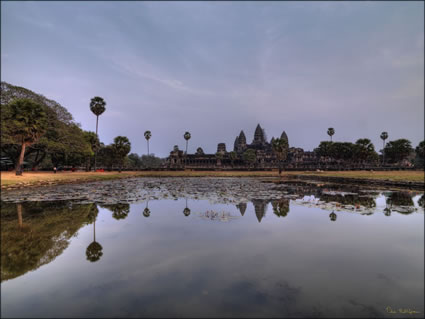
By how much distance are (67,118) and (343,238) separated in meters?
43.2

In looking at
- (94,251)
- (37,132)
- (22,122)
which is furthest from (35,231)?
(37,132)

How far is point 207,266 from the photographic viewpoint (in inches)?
184

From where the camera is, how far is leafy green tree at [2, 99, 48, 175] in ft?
79.4

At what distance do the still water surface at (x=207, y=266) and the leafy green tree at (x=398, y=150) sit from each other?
282ft

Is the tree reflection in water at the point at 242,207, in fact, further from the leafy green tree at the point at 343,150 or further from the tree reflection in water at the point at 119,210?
the leafy green tree at the point at 343,150

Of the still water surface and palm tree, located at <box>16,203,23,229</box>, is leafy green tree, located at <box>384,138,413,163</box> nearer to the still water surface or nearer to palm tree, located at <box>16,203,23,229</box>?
the still water surface

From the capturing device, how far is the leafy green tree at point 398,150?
73.9 metres

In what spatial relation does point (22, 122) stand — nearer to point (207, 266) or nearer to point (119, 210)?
point (119, 210)

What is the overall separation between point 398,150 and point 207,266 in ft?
311

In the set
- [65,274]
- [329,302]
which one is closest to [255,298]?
[329,302]

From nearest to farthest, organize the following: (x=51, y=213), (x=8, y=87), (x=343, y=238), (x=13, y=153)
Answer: (x=343, y=238)
(x=51, y=213)
(x=8, y=87)
(x=13, y=153)

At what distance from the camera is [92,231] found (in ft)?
23.1

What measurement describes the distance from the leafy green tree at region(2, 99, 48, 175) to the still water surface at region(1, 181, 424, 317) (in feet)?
68.3

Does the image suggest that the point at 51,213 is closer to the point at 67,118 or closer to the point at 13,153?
the point at 67,118
